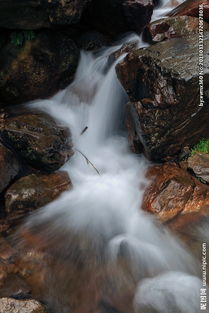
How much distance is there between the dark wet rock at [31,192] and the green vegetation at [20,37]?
128 inches

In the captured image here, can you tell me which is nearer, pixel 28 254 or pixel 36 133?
pixel 28 254

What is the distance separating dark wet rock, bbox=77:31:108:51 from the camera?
8180 mm

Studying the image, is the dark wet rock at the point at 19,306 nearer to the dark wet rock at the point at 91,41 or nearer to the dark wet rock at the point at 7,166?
the dark wet rock at the point at 7,166

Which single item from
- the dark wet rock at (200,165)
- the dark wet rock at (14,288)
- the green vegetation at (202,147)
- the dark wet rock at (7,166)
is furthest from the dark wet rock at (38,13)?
the dark wet rock at (14,288)

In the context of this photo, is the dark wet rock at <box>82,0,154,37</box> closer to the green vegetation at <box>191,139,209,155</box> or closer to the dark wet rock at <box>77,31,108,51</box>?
the dark wet rock at <box>77,31,108,51</box>

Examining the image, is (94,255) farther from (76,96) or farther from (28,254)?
(76,96)

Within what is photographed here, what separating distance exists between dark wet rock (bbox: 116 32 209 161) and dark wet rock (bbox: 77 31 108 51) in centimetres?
234

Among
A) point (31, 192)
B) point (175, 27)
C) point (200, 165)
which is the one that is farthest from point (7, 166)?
point (175, 27)

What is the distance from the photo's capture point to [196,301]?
3854 millimetres

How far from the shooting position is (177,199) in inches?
211

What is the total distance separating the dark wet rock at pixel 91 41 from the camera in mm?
8180

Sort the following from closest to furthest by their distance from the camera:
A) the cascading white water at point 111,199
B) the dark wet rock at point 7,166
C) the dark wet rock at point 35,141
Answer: the cascading white water at point 111,199, the dark wet rock at point 7,166, the dark wet rock at point 35,141

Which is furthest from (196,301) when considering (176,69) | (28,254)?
(176,69)

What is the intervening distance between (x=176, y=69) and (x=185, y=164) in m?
1.97
